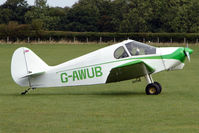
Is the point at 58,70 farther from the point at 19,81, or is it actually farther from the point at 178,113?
the point at 178,113

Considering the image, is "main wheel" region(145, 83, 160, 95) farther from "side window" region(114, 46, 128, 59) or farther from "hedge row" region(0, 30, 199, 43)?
"hedge row" region(0, 30, 199, 43)

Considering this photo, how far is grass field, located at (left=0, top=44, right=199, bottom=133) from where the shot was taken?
33.2 feet

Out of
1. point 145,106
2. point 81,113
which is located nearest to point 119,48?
point 145,106

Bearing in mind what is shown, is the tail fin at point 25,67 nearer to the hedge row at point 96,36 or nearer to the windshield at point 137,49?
the windshield at point 137,49

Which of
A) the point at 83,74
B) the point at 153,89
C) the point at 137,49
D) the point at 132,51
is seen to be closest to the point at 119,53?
the point at 132,51

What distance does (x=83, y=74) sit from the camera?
49.4ft

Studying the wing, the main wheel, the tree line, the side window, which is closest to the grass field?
the main wheel

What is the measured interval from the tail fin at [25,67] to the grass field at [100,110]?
521 millimetres

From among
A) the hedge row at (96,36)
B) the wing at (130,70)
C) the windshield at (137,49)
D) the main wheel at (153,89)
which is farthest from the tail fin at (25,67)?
the hedge row at (96,36)

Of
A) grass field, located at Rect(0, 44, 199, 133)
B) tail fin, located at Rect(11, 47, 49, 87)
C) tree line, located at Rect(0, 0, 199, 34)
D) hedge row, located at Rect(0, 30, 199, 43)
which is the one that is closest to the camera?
grass field, located at Rect(0, 44, 199, 133)

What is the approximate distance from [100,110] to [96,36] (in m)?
61.8

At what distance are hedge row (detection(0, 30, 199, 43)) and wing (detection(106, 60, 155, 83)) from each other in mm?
53786

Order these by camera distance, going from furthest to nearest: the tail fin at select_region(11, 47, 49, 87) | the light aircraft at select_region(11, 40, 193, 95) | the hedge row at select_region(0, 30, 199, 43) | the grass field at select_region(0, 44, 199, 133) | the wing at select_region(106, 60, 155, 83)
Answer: the hedge row at select_region(0, 30, 199, 43) → the tail fin at select_region(11, 47, 49, 87) → the light aircraft at select_region(11, 40, 193, 95) → the wing at select_region(106, 60, 155, 83) → the grass field at select_region(0, 44, 199, 133)

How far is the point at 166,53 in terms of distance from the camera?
596 inches
